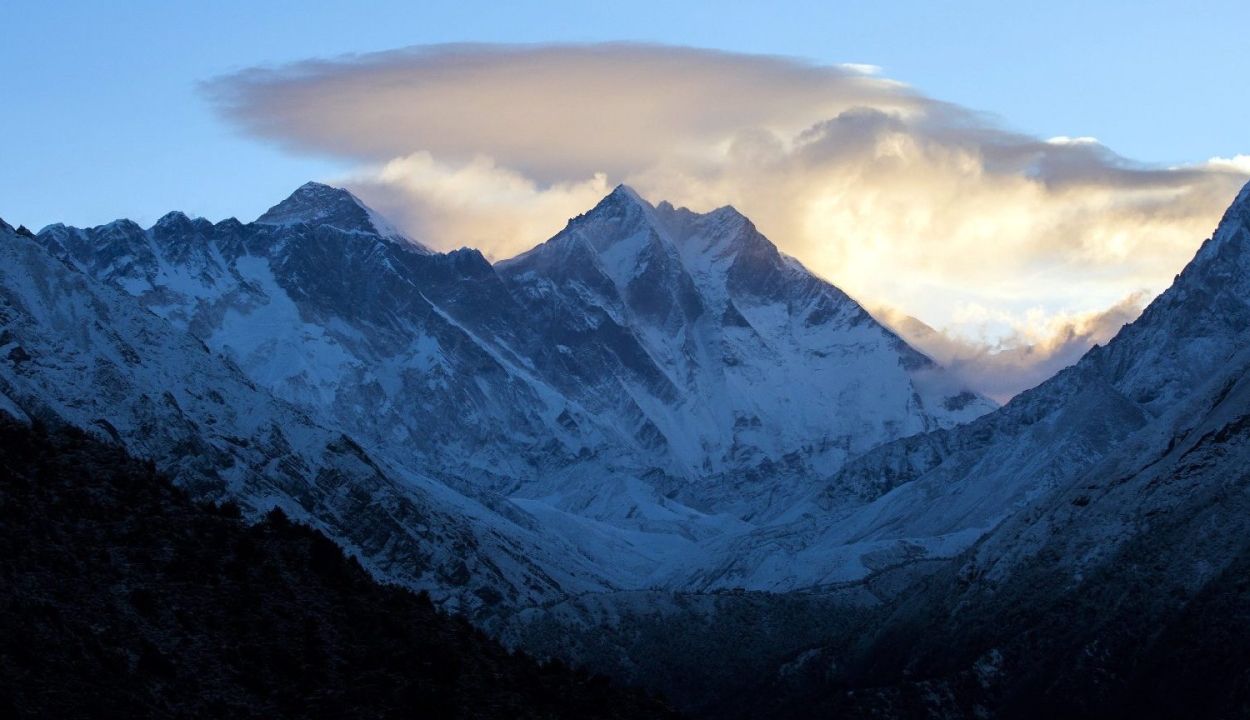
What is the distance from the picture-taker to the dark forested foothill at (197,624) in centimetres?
5209

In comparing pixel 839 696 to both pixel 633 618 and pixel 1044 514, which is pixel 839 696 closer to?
pixel 1044 514

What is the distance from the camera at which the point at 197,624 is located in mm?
57938

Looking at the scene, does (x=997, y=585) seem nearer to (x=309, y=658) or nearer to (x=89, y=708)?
(x=309, y=658)

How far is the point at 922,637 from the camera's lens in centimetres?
14950

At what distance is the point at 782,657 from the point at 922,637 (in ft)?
86.6

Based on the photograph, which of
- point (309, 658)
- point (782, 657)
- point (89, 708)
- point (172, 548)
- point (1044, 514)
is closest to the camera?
point (89, 708)

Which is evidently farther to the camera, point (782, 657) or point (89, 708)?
point (782, 657)

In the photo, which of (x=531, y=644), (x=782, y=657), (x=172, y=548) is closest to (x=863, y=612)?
(x=782, y=657)

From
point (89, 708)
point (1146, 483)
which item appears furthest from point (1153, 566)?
point (89, 708)

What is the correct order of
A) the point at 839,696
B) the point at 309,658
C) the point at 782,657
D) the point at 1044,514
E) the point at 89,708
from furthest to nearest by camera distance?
the point at 782,657 < the point at 1044,514 < the point at 839,696 < the point at 309,658 < the point at 89,708

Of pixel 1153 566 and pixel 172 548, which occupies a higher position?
pixel 172 548

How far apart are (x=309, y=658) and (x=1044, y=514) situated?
105 m

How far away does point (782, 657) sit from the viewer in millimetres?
173875

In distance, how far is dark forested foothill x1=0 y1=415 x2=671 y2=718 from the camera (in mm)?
52094
